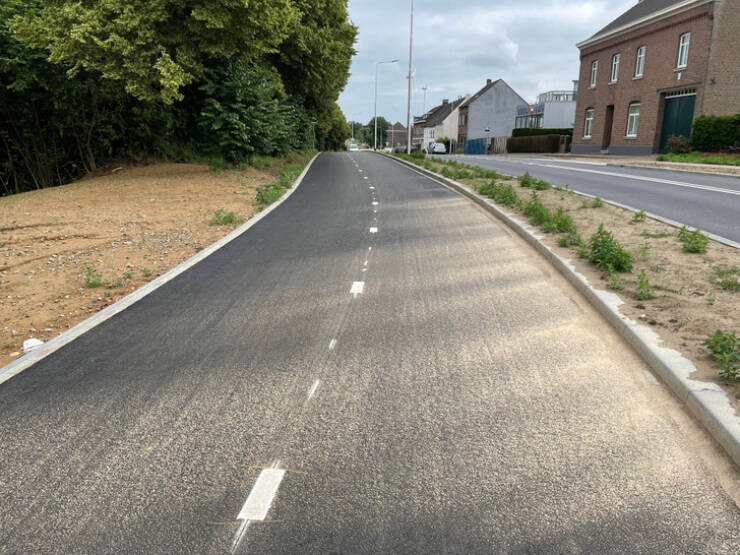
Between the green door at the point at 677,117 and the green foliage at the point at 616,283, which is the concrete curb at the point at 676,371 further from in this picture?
the green door at the point at 677,117

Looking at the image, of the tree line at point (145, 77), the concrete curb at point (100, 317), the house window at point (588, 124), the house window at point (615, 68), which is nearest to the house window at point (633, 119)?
the house window at point (615, 68)

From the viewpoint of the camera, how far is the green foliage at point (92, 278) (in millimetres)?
6914

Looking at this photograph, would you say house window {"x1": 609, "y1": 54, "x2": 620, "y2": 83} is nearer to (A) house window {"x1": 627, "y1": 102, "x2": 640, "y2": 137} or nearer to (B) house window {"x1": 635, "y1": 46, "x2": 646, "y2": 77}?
(B) house window {"x1": 635, "y1": 46, "x2": 646, "y2": 77}

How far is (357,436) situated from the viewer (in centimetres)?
327

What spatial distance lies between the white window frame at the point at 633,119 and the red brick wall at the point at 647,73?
0.79 feet

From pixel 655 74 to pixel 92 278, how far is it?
119ft

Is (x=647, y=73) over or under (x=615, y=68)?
under

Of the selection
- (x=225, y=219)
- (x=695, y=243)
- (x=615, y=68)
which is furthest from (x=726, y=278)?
(x=615, y=68)

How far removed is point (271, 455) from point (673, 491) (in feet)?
7.18

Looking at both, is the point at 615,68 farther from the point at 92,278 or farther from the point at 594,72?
the point at 92,278

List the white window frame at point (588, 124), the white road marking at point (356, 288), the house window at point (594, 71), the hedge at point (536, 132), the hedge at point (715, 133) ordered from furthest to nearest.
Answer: the hedge at point (536, 132) → the white window frame at point (588, 124) → the house window at point (594, 71) → the hedge at point (715, 133) → the white road marking at point (356, 288)

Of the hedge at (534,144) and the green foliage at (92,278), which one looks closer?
the green foliage at (92,278)

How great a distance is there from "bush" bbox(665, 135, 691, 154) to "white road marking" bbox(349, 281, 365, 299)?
29035mm

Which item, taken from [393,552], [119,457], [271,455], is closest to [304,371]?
[271,455]
